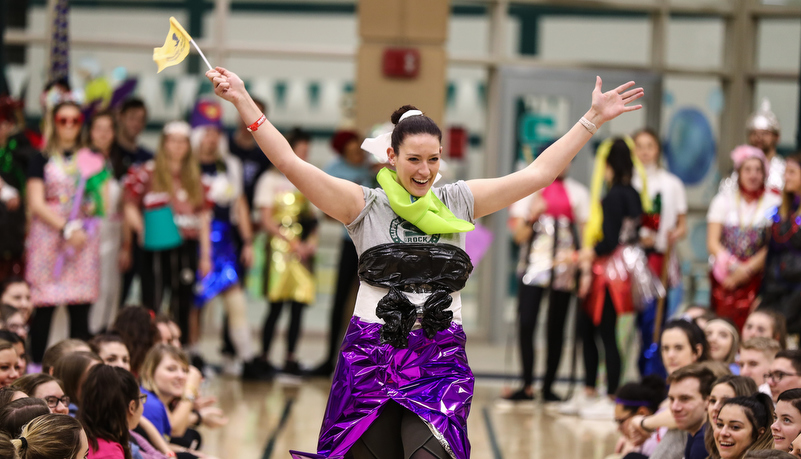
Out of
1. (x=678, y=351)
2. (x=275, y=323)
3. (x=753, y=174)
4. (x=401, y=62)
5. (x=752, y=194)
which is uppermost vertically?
(x=401, y=62)

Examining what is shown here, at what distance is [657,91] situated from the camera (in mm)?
8859

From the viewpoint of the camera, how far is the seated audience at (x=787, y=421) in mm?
3004

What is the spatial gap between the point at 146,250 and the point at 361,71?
8.15 ft

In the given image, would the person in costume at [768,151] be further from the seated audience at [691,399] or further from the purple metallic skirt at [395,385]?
the purple metallic skirt at [395,385]

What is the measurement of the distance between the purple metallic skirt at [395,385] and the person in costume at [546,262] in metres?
3.39

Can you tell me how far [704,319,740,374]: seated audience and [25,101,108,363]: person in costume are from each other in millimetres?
3412

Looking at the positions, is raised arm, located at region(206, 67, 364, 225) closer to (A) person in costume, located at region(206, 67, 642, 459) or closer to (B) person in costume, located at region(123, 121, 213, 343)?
(A) person in costume, located at region(206, 67, 642, 459)

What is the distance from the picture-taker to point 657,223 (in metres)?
6.00

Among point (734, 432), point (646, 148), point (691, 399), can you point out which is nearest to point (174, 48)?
point (734, 432)

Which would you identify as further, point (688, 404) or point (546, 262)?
point (546, 262)

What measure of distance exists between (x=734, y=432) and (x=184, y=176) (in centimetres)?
407

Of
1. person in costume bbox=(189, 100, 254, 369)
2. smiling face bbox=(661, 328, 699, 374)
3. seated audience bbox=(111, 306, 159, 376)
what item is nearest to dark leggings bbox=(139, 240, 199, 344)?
person in costume bbox=(189, 100, 254, 369)

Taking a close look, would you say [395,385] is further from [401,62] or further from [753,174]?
[401,62]

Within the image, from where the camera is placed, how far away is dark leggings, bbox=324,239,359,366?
6742 mm
